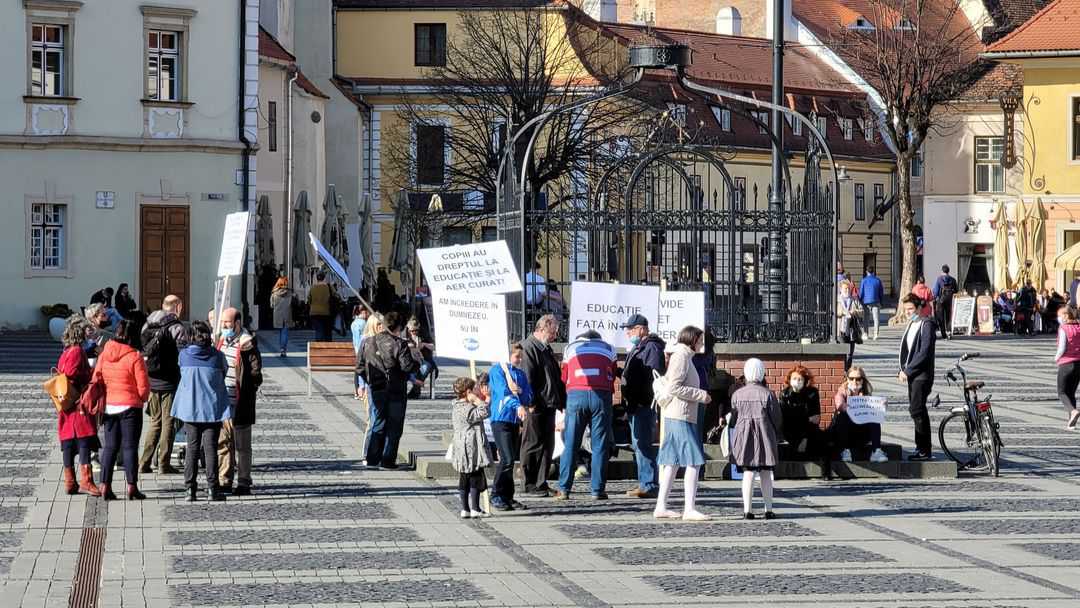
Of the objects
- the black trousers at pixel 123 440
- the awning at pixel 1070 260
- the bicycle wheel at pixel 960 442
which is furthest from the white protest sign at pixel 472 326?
the awning at pixel 1070 260

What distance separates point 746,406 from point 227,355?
4.68 meters

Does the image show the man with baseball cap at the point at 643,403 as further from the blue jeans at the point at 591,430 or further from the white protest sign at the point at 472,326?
the white protest sign at the point at 472,326

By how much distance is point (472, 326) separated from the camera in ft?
54.5

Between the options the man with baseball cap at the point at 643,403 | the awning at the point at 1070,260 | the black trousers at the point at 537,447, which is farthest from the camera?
the awning at the point at 1070,260

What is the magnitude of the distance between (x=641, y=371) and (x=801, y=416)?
7.79ft

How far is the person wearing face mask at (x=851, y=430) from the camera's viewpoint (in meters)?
18.2

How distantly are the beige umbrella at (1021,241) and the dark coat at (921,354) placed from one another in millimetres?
31947

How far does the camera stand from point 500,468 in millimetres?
15492

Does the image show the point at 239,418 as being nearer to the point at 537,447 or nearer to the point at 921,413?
the point at 537,447

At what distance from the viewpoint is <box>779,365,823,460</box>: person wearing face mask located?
18.1 m

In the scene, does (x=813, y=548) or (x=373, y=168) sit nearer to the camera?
(x=813, y=548)

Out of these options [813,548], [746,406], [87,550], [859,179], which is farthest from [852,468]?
[859,179]

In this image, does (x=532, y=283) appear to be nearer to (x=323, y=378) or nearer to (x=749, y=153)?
(x=323, y=378)

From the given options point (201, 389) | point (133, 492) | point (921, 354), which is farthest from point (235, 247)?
point (921, 354)
